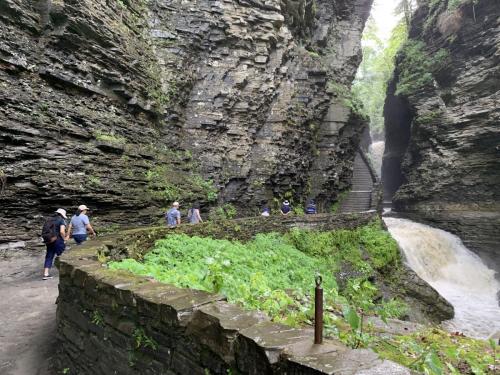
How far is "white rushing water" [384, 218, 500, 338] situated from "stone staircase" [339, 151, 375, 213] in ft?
12.0

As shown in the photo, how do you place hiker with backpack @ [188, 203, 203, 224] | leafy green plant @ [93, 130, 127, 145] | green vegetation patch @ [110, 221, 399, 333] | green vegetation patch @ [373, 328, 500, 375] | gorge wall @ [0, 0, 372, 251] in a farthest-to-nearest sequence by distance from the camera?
hiker with backpack @ [188, 203, 203, 224]
leafy green plant @ [93, 130, 127, 145]
gorge wall @ [0, 0, 372, 251]
green vegetation patch @ [110, 221, 399, 333]
green vegetation patch @ [373, 328, 500, 375]

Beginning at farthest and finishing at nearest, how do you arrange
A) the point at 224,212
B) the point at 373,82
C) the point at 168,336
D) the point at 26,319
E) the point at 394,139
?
1. the point at 373,82
2. the point at 394,139
3. the point at 224,212
4. the point at 26,319
5. the point at 168,336

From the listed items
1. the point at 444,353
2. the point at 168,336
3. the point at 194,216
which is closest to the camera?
the point at 168,336

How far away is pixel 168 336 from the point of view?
316cm

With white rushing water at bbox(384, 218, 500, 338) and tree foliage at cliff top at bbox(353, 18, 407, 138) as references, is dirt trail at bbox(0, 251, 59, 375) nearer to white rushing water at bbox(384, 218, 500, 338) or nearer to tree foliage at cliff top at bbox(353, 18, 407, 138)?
white rushing water at bbox(384, 218, 500, 338)

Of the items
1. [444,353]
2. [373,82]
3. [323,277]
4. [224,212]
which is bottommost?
[323,277]

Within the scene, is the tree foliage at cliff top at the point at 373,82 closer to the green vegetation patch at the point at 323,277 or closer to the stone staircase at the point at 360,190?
the stone staircase at the point at 360,190

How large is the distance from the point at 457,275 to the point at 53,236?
19.1 metres

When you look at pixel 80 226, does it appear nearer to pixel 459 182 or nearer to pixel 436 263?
pixel 436 263

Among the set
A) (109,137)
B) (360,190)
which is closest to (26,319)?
(109,137)

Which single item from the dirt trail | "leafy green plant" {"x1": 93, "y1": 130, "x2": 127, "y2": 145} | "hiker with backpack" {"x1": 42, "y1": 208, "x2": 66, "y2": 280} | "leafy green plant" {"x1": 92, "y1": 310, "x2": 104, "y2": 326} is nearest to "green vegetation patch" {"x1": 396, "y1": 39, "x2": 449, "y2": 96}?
"leafy green plant" {"x1": 93, "y1": 130, "x2": 127, "y2": 145}

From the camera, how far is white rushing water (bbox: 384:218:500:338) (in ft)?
42.2

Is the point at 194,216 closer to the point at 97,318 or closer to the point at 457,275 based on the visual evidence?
the point at 97,318

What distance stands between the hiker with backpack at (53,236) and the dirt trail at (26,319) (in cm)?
45
